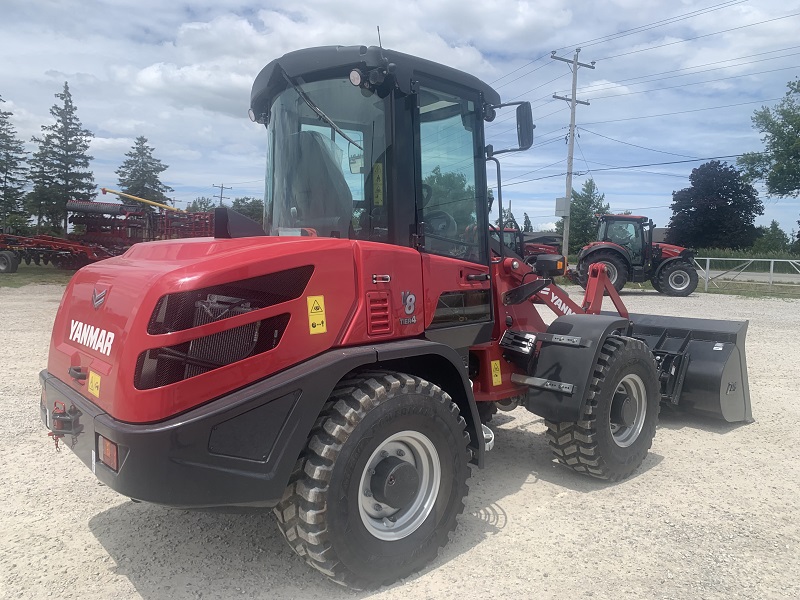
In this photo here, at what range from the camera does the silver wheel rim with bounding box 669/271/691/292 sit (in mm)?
19589

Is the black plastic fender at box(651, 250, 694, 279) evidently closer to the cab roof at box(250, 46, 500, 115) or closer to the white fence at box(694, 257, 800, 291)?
the white fence at box(694, 257, 800, 291)

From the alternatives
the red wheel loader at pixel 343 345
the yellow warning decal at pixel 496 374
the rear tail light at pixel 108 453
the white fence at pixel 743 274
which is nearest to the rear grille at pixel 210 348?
the red wheel loader at pixel 343 345

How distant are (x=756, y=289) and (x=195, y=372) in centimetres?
2452

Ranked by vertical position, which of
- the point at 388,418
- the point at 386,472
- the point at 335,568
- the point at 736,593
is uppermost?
the point at 388,418

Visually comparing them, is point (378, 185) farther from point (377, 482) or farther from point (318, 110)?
point (377, 482)

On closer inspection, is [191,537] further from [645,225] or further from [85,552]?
[645,225]

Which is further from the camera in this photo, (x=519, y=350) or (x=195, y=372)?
(x=519, y=350)

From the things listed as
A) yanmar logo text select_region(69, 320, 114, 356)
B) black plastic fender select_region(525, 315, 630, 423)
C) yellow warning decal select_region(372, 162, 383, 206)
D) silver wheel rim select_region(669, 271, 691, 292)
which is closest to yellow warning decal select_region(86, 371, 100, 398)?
yanmar logo text select_region(69, 320, 114, 356)

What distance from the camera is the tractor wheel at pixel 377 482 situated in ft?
8.75

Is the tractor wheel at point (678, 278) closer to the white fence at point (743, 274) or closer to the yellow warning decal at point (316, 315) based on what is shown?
the white fence at point (743, 274)

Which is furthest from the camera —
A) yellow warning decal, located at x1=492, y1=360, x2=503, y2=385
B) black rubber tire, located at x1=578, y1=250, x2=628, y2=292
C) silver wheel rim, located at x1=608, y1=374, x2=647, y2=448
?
black rubber tire, located at x1=578, y1=250, x2=628, y2=292

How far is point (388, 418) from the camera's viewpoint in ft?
9.35

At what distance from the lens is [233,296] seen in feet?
8.50

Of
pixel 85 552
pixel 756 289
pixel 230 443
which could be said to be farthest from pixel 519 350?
pixel 756 289
